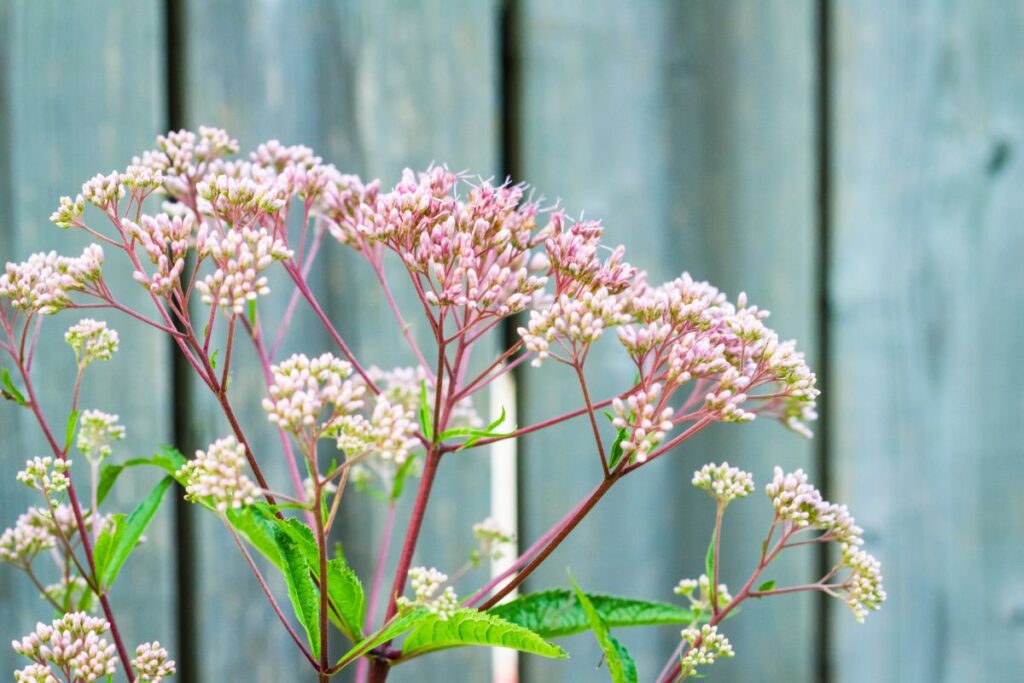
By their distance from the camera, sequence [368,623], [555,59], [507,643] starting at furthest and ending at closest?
[555,59], [368,623], [507,643]

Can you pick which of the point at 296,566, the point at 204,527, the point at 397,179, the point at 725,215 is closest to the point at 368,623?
the point at 296,566

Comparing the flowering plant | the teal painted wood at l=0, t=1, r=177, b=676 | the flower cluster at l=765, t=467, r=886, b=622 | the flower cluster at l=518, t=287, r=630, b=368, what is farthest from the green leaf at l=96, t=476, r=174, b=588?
the teal painted wood at l=0, t=1, r=177, b=676

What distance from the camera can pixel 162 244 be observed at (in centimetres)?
46

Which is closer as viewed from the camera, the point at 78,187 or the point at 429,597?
the point at 429,597

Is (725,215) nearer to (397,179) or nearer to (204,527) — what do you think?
(397,179)

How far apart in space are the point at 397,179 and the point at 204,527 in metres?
0.41

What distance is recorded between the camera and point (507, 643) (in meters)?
0.45

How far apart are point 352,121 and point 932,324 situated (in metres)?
0.70

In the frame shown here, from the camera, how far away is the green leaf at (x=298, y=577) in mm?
472

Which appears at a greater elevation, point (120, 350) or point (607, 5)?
point (607, 5)

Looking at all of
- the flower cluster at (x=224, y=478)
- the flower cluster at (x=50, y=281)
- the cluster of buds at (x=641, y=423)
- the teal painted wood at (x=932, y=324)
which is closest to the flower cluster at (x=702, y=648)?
the cluster of buds at (x=641, y=423)

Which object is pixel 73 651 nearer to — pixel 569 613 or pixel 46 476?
pixel 46 476

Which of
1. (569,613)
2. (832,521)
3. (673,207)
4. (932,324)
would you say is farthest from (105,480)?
(932,324)

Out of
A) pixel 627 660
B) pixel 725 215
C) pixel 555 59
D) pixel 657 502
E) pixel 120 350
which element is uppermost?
pixel 555 59
